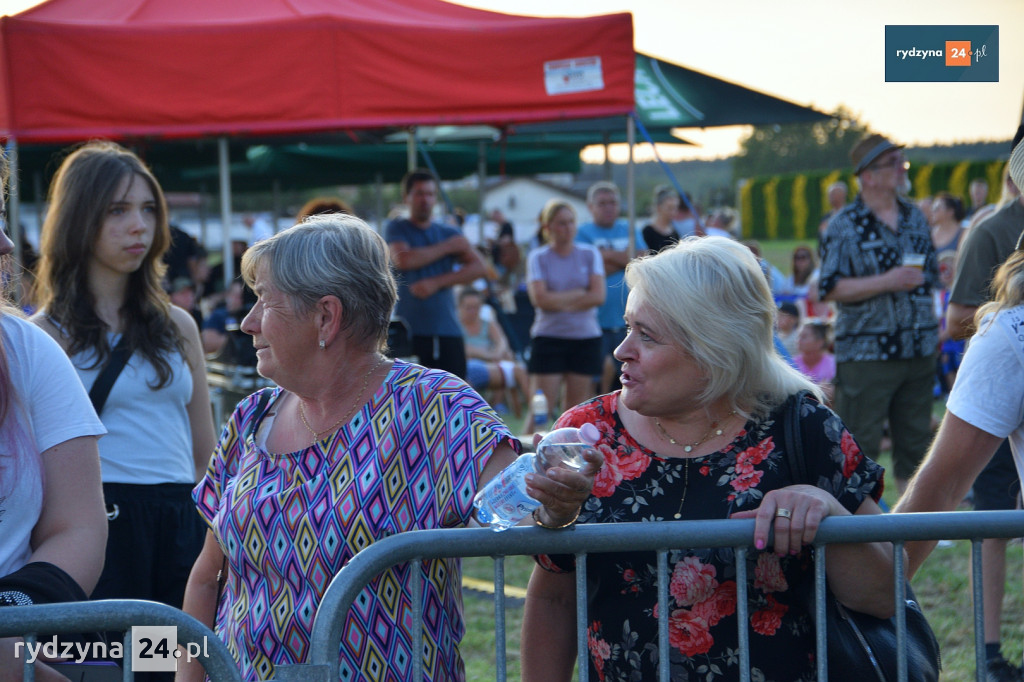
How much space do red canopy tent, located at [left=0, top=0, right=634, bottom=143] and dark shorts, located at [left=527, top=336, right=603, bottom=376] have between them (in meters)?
1.89

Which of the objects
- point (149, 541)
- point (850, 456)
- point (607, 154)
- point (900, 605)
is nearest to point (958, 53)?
point (850, 456)

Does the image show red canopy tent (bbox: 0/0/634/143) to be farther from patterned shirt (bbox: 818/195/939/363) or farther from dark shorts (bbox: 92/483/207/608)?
dark shorts (bbox: 92/483/207/608)

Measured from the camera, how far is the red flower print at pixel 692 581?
79.1 inches

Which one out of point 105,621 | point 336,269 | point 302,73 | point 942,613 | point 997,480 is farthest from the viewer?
point 302,73

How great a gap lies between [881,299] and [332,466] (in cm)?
401

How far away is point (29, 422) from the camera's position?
6.26 feet

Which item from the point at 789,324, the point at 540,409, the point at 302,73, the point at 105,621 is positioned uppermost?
the point at 302,73

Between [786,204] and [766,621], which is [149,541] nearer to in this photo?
[766,621]

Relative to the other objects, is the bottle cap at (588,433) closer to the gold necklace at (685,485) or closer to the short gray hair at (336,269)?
the gold necklace at (685,485)

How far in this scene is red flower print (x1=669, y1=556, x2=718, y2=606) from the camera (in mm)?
2010

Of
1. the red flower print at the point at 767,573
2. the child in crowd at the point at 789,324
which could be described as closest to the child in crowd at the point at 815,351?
the child in crowd at the point at 789,324

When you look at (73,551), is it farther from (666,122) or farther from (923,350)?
(666,122)

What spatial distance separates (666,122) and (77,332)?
33.2 feet

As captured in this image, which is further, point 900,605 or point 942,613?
point 942,613
